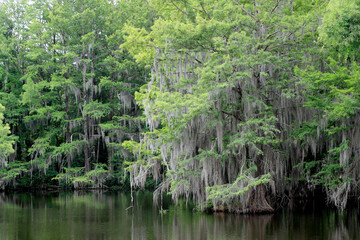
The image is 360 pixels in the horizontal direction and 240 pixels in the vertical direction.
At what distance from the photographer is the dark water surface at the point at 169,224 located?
32.0 feet

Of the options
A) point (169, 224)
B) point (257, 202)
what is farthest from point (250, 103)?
point (169, 224)

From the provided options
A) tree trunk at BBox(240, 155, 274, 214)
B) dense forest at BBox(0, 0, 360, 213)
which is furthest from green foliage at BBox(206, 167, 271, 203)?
tree trunk at BBox(240, 155, 274, 214)

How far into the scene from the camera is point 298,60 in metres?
13.4

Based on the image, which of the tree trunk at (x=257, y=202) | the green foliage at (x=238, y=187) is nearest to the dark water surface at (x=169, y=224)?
the tree trunk at (x=257, y=202)

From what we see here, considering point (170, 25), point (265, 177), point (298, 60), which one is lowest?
point (265, 177)

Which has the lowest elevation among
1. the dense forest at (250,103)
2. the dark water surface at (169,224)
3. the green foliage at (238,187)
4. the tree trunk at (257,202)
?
the dark water surface at (169,224)

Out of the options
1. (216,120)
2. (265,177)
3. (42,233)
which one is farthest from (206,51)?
(42,233)

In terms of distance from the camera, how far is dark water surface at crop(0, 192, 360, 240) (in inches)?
384

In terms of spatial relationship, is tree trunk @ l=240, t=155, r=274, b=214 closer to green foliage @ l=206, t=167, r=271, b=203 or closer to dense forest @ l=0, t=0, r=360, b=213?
dense forest @ l=0, t=0, r=360, b=213

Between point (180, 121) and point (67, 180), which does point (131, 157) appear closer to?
point (67, 180)

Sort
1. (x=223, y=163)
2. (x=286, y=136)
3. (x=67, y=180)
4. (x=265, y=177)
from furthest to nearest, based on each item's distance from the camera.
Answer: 1. (x=67, y=180)
2. (x=286, y=136)
3. (x=223, y=163)
4. (x=265, y=177)

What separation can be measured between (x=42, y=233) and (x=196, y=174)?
524cm

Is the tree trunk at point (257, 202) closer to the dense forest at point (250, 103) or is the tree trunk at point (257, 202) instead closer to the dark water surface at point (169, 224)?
the dense forest at point (250, 103)

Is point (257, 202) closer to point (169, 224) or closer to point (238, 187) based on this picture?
point (238, 187)
